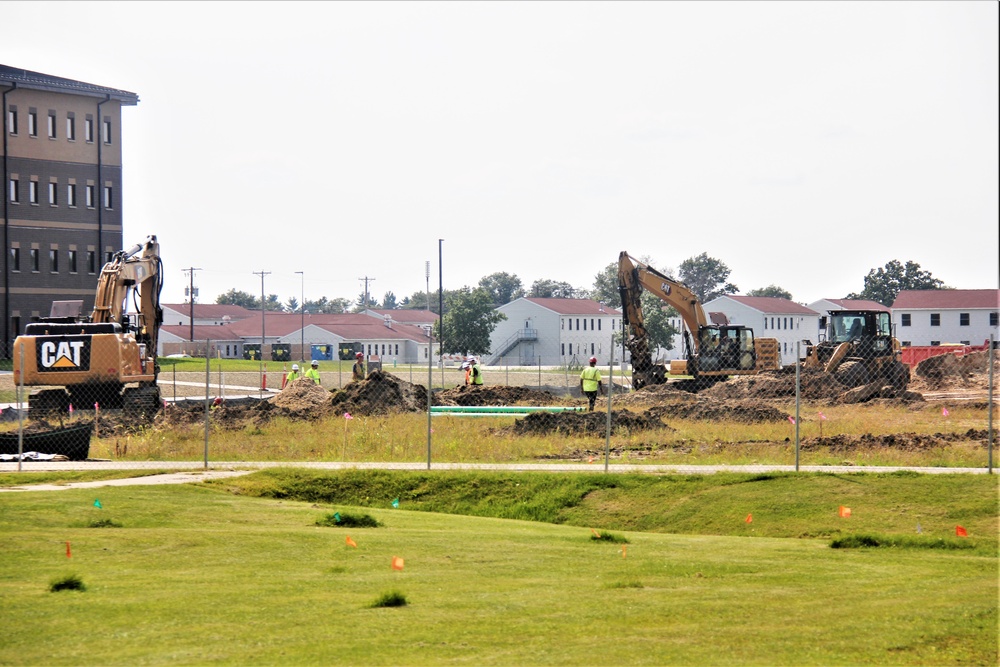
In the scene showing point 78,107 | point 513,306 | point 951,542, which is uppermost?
point 78,107

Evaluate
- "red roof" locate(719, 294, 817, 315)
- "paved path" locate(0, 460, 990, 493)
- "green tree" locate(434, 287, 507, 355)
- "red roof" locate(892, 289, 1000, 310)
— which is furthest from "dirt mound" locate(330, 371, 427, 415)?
"red roof" locate(719, 294, 817, 315)

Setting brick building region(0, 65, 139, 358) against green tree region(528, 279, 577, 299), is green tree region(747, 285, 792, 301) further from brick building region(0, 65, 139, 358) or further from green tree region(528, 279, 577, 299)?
brick building region(0, 65, 139, 358)

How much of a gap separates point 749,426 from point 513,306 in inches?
3857

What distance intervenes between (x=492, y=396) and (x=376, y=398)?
24.9 ft

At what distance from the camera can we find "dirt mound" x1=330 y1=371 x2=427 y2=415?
38.8 meters

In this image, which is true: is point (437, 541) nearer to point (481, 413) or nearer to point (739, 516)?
point (739, 516)

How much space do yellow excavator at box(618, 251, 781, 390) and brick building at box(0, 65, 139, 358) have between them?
36784mm

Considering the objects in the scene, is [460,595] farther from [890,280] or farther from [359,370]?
[890,280]

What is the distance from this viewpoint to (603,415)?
105ft

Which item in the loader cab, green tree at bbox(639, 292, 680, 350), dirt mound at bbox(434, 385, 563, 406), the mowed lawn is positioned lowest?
the mowed lawn

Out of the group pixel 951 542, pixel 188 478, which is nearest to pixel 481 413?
pixel 188 478

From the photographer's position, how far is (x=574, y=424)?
31.2 metres

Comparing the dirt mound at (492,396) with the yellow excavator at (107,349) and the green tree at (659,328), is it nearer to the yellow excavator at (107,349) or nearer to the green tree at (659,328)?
the yellow excavator at (107,349)

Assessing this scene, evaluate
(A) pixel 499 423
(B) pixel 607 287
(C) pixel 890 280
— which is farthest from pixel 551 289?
(A) pixel 499 423
